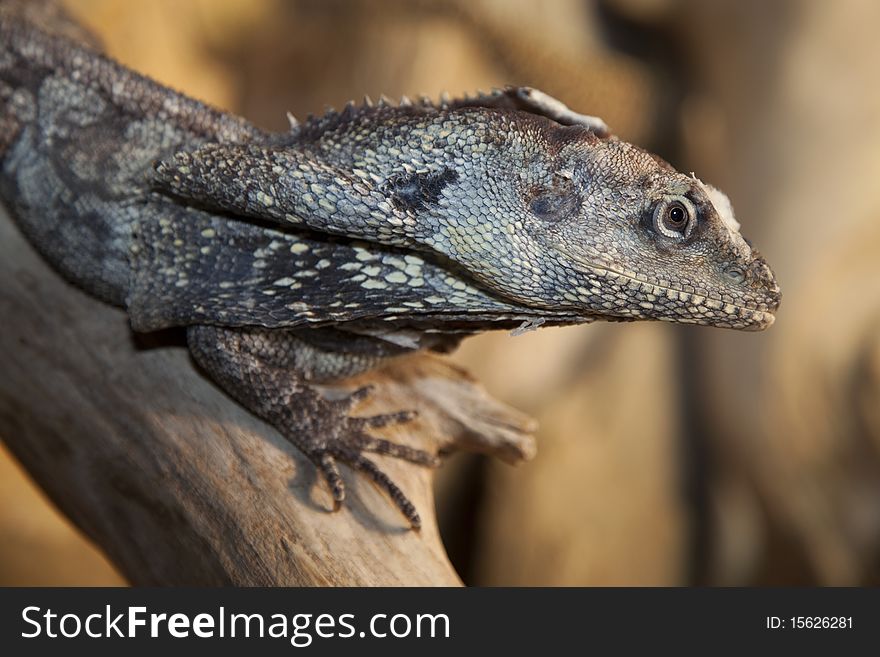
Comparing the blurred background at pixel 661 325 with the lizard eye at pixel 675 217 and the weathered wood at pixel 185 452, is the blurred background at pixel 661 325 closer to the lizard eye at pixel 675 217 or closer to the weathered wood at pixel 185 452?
the weathered wood at pixel 185 452

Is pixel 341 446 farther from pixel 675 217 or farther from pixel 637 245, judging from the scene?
pixel 675 217

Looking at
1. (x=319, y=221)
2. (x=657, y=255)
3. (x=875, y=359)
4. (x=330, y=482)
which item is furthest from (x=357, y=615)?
(x=875, y=359)

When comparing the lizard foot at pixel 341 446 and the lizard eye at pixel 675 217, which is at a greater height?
the lizard eye at pixel 675 217

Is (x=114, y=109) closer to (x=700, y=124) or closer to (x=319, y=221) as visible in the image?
(x=319, y=221)

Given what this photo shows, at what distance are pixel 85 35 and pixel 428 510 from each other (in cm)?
241

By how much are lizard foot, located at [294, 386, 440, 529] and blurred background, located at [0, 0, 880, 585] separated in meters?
2.85

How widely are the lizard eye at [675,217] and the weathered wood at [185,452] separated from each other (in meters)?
1.18

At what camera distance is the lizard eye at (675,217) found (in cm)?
213

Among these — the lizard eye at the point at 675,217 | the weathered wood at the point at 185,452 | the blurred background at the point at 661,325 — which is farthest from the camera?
the blurred background at the point at 661,325

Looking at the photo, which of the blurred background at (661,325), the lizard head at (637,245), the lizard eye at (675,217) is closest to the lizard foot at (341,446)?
the lizard head at (637,245)

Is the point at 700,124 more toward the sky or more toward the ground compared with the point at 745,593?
more toward the sky

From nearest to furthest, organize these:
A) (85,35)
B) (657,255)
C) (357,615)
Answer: (657,255) → (357,615) → (85,35)

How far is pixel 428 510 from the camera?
9.33 ft

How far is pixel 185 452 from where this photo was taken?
8.70 feet
